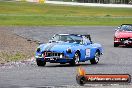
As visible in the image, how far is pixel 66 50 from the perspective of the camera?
925 inches

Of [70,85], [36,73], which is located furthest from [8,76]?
[70,85]

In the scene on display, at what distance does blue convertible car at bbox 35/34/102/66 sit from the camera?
923 inches

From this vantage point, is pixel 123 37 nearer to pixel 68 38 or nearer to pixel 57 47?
pixel 68 38

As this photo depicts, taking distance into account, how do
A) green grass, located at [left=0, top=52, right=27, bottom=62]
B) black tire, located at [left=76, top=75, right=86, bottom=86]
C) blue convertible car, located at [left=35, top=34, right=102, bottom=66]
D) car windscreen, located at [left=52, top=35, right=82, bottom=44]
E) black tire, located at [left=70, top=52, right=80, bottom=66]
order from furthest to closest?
green grass, located at [left=0, top=52, right=27, bottom=62] < car windscreen, located at [left=52, top=35, right=82, bottom=44] < black tire, located at [left=70, top=52, right=80, bottom=66] < blue convertible car, located at [left=35, top=34, right=102, bottom=66] < black tire, located at [left=76, top=75, right=86, bottom=86]

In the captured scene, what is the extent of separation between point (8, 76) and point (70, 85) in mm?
3002

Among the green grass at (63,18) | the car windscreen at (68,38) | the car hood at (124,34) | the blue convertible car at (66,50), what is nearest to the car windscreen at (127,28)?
the car hood at (124,34)

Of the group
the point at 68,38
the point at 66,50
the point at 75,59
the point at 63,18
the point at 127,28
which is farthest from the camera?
the point at 63,18

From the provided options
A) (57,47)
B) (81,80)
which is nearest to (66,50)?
(57,47)

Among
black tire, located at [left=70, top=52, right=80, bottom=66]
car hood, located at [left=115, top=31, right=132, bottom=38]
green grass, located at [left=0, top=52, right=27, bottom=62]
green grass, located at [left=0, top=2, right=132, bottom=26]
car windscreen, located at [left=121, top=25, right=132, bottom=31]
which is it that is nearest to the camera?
black tire, located at [left=70, top=52, right=80, bottom=66]

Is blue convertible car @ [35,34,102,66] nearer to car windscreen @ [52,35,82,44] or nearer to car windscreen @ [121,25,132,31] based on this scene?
car windscreen @ [52,35,82,44]

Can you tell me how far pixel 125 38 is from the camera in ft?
124

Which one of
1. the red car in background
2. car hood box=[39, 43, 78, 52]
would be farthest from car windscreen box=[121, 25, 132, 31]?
car hood box=[39, 43, 78, 52]

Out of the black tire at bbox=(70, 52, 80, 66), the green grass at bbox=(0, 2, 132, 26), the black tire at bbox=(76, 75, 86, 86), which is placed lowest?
the green grass at bbox=(0, 2, 132, 26)

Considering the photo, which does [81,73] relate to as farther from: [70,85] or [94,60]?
[94,60]
